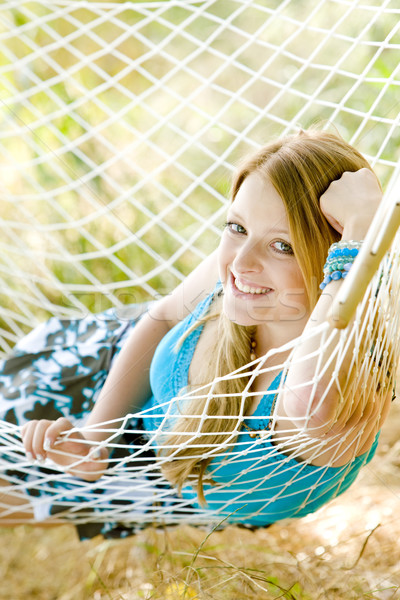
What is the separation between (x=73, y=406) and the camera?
1.13 m

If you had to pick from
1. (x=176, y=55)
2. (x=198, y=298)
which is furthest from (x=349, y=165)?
(x=176, y=55)

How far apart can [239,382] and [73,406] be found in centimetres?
38

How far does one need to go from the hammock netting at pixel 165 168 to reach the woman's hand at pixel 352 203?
50 millimetres

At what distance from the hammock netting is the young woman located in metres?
0.01

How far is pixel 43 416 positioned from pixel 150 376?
21 cm

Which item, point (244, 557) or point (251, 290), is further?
point (244, 557)

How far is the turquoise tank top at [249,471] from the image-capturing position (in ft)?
2.79

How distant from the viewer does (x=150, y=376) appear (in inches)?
40.6

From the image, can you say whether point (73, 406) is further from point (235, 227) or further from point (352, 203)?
point (352, 203)

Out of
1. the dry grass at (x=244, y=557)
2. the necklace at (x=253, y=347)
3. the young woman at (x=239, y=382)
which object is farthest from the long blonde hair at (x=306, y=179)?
the dry grass at (x=244, y=557)

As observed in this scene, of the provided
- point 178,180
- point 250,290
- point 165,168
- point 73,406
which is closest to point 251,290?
point 250,290

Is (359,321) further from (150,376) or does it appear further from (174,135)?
(174,135)

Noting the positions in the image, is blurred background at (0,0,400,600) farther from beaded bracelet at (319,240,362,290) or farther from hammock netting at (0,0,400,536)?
beaded bracelet at (319,240,362,290)

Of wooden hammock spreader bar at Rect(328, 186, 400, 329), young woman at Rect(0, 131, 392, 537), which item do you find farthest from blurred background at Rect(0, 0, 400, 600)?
wooden hammock spreader bar at Rect(328, 186, 400, 329)
